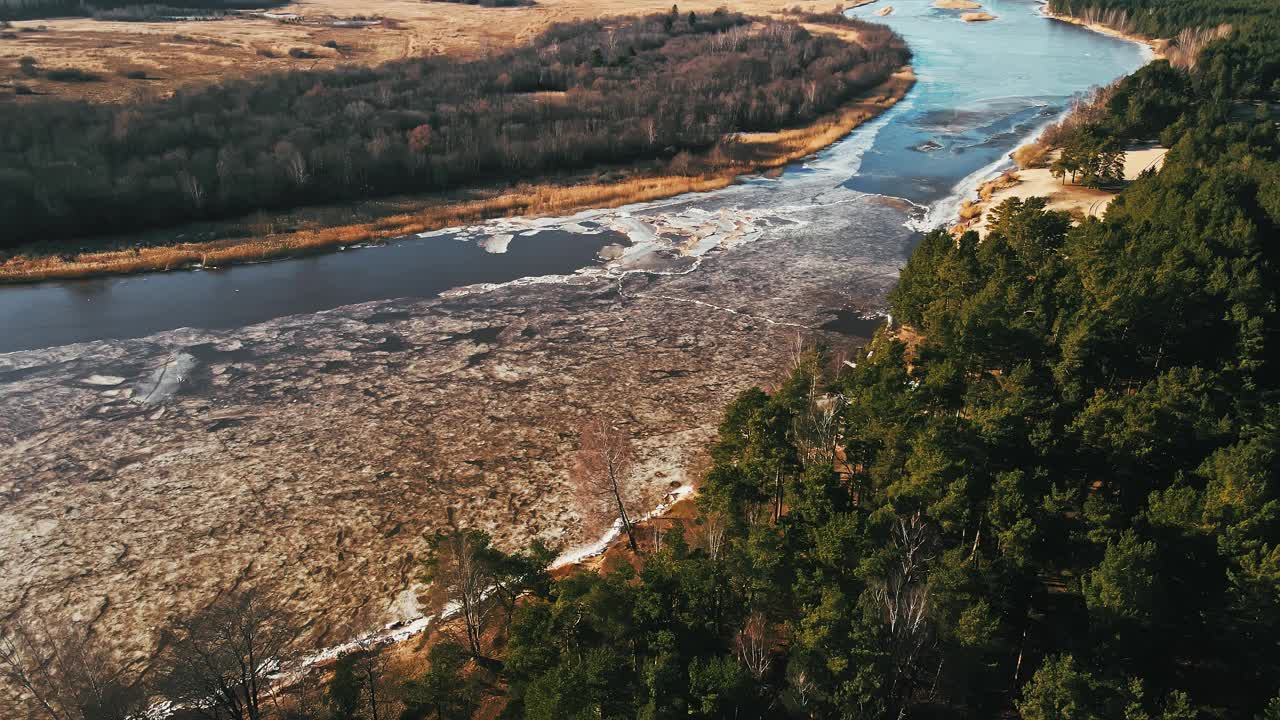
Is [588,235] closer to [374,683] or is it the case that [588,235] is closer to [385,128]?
[385,128]

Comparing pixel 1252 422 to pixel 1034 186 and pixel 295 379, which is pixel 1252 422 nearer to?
pixel 295 379

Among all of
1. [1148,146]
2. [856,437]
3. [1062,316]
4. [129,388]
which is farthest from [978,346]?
[1148,146]

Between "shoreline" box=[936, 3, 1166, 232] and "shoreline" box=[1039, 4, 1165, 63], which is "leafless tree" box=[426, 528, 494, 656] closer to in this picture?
"shoreline" box=[936, 3, 1166, 232]

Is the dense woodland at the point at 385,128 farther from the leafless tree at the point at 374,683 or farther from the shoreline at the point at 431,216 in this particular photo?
the leafless tree at the point at 374,683

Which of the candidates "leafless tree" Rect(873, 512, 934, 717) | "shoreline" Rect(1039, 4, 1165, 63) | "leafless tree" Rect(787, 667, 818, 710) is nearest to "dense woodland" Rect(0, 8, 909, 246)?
"shoreline" Rect(1039, 4, 1165, 63)

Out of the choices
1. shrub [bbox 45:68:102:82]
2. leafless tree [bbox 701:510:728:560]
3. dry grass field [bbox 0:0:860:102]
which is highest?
dry grass field [bbox 0:0:860:102]


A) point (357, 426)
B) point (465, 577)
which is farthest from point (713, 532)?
point (357, 426)

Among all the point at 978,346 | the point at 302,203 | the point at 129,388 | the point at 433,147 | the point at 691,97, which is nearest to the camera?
the point at 978,346
